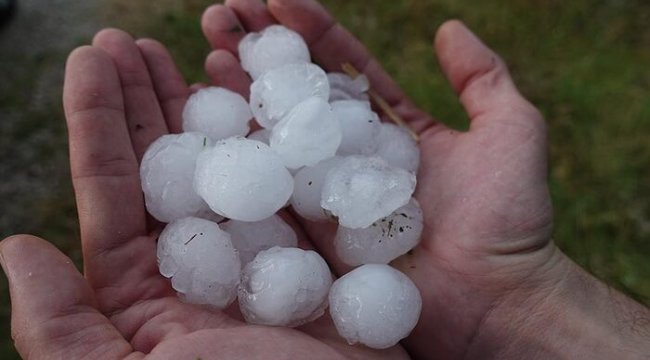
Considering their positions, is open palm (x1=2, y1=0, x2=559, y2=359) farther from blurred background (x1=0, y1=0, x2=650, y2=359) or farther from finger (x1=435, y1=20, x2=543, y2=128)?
blurred background (x1=0, y1=0, x2=650, y2=359)

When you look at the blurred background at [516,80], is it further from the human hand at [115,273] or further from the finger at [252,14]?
the human hand at [115,273]

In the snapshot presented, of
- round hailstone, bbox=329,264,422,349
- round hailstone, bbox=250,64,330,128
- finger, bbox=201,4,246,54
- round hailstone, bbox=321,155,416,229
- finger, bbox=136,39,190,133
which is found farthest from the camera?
finger, bbox=201,4,246,54

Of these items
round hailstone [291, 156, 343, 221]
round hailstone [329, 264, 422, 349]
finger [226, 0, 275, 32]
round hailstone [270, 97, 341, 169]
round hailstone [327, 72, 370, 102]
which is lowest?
round hailstone [329, 264, 422, 349]

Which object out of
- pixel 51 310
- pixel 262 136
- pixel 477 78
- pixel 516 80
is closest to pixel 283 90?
pixel 262 136

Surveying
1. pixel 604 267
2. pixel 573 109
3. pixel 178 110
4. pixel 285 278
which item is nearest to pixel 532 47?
pixel 573 109

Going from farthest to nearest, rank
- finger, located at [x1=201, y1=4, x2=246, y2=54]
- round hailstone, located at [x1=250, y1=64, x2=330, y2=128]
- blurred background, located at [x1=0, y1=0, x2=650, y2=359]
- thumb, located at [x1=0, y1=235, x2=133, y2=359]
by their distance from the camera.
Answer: blurred background, located at [x1=0, y1=0, x2=650, y2=359]
finger, located at [x1=201, y1=4, x2=246, y2=54]
round hailstone, located at [x1=250, y1=64, x2=330, y2=128]
thumb, located at [x1=0, y1=235, x2=133, y2=359]

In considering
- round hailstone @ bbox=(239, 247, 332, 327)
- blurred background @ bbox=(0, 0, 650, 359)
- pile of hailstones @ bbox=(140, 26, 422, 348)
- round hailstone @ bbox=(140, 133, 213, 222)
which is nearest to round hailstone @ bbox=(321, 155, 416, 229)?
pile of hailstones @ bbox=(140, 26, 422, 348)

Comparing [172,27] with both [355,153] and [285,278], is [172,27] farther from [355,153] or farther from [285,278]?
[285,278]
